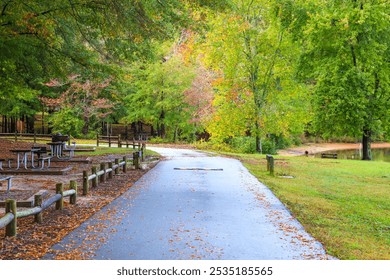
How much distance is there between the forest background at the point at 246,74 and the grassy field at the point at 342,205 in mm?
8154

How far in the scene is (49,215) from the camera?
411 inches

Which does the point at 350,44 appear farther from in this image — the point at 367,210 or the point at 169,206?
the point at 169,206

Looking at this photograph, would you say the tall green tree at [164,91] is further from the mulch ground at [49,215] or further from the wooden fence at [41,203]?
the wooden fence at [41,203]

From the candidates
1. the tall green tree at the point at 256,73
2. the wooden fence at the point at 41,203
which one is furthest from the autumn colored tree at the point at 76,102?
the wooden fence at the point at 41,203

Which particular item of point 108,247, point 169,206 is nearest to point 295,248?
point 108,247

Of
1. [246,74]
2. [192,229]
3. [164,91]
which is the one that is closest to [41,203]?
[192,229]

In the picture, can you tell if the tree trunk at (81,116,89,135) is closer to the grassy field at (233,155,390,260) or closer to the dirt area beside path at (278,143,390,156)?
the dirt area beside path at (278,143,390,156)

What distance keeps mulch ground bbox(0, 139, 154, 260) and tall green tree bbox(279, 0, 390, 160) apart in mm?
18568

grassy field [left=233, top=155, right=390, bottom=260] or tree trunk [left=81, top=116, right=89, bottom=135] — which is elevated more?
tree trunk [left=81, top=116, right=89, bottom=135]

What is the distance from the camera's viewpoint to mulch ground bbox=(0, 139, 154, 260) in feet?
24.4

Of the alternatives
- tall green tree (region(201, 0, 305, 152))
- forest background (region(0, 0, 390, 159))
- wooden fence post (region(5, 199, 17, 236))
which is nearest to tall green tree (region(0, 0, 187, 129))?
forest background (region(0, 0, 390, 159))

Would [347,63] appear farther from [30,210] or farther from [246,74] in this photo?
[30,210]

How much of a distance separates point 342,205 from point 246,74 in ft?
84.9

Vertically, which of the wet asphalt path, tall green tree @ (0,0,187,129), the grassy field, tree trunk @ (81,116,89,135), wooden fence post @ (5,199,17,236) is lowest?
the grassy field
